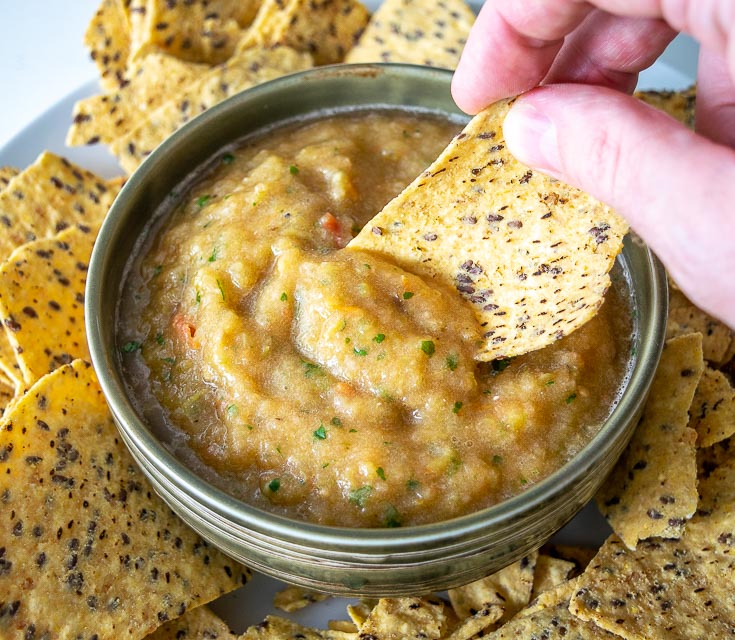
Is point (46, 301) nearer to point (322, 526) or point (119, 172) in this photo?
point (119, 172)

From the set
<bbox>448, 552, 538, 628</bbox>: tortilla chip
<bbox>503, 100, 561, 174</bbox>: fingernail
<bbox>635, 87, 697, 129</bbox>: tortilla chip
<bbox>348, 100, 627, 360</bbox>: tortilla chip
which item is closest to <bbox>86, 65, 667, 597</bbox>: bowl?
<bbox>448, 552, 538, 628</bbox>: tortilla chip

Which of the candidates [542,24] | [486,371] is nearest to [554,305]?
[486,371]

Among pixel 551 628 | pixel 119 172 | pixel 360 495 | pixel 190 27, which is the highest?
pixel 190 27

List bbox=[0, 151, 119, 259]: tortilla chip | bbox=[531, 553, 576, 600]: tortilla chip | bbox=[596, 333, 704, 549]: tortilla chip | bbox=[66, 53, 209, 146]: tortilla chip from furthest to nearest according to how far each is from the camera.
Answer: bbox=[66, 53, 209, 146]: tortilla chip → bbox=[0, 151, 119, 259]: tortilla chip → bbox=[531, 553, 576, 600]: tortilla chip → bbox=[596, 333, 704, 549]: tortilla chip

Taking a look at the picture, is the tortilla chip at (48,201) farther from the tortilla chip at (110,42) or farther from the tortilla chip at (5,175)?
the tortilla chip at (110,42)

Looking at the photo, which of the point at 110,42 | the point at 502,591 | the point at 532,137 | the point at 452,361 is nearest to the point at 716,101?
the point at 532,137

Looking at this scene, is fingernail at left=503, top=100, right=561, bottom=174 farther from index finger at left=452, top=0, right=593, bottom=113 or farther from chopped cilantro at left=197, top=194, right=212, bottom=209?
chopped cilantro at left=197, top=194, right=212, bottom=209

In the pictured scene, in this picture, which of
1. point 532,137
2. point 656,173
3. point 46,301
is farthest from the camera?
point 46,301
